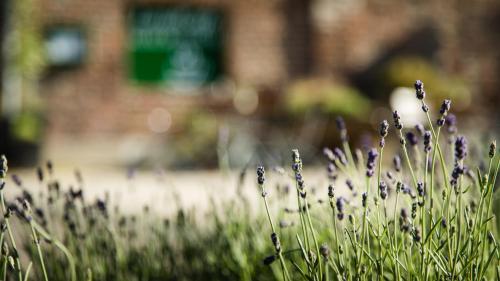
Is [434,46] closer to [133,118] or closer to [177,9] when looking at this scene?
[177,9]

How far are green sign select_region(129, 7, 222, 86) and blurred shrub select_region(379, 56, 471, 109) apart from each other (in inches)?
97.1

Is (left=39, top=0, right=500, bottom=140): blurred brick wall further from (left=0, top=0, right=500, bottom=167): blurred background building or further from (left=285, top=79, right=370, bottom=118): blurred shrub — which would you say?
(left=285, top=79, right=370, bottom=118): blurred shrub

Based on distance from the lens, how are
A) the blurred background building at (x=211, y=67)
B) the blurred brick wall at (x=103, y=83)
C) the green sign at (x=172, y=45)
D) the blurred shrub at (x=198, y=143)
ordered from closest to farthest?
the blurred shrub at (x=198, y=143) < the blurred background building at (x=211, y=67) < the blurred brick wall at (x=103, y=83) < the green sign at (x=172, y=45)

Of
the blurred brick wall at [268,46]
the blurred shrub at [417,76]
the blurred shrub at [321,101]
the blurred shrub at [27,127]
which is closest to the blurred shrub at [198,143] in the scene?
the blurred brick wall at [268,46]

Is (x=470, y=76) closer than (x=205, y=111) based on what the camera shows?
No

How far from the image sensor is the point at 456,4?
36.1ft

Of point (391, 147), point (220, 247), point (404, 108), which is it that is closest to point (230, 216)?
point (220, 247)

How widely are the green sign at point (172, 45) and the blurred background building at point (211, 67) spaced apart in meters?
0.01

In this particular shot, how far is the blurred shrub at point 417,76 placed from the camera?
9.78m

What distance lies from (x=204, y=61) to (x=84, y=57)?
1.60 m

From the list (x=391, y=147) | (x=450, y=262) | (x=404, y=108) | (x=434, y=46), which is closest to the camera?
(x=450, y=262)

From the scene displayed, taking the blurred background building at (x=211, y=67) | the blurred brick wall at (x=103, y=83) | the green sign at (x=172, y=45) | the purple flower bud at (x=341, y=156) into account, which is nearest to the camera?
the purple flower bud at (x=341, y=156)

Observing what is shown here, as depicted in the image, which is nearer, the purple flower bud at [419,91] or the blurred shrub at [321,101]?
the purple flower bud at [419,91]

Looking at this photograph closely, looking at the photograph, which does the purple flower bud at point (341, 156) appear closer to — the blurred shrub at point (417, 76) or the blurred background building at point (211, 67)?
the blurred background building at point (211, 67)
